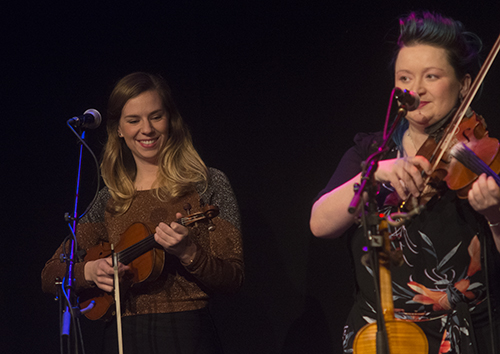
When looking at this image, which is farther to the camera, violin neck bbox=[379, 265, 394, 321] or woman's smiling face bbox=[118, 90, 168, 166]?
woman's smiling face bbox=[118, 90, 168, 166]

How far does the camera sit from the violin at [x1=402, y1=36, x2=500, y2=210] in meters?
1.33

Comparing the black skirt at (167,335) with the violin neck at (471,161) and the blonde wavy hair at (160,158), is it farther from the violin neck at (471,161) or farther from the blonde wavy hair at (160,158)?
the violin neck at (471,161)

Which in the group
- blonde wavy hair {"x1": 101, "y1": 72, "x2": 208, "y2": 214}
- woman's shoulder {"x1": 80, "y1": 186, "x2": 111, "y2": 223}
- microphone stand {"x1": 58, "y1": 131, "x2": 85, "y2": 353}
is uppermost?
blonde wavy hair {"x1": 101, "y1": 72, "x2": 208, "y2": 214}

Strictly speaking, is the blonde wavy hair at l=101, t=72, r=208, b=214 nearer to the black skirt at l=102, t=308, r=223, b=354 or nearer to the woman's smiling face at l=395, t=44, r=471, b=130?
the black skirt at l=102, t=308, r=223, b=354

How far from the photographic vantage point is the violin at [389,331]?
1.20 m

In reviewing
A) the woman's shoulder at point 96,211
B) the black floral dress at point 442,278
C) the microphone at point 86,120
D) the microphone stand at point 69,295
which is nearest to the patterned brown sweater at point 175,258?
the woman's shoulder at point 96,211

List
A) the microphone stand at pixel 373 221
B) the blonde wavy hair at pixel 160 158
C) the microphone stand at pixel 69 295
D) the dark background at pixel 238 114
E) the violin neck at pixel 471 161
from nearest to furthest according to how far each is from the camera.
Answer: the microphone stand at pixel 373 221 → the violin neck at pixel 471 161 → the microphone stand at pixel 69 295 → the blonde wavy hair at pixel 160 158 → the dark background at pixel 238 114

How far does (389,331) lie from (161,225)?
0.93 m

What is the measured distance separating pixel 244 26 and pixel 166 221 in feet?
4.65

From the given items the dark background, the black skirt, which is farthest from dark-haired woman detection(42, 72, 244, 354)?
the dark background

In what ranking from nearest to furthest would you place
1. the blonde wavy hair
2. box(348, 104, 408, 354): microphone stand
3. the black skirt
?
box(348, 104, 408, 354): microphone stand, the black skirt, the blonde wavy hair

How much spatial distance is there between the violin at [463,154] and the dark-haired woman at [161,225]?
843 mm

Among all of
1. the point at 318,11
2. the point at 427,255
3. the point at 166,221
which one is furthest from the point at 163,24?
the point at 427,255

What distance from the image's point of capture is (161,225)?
188cm
